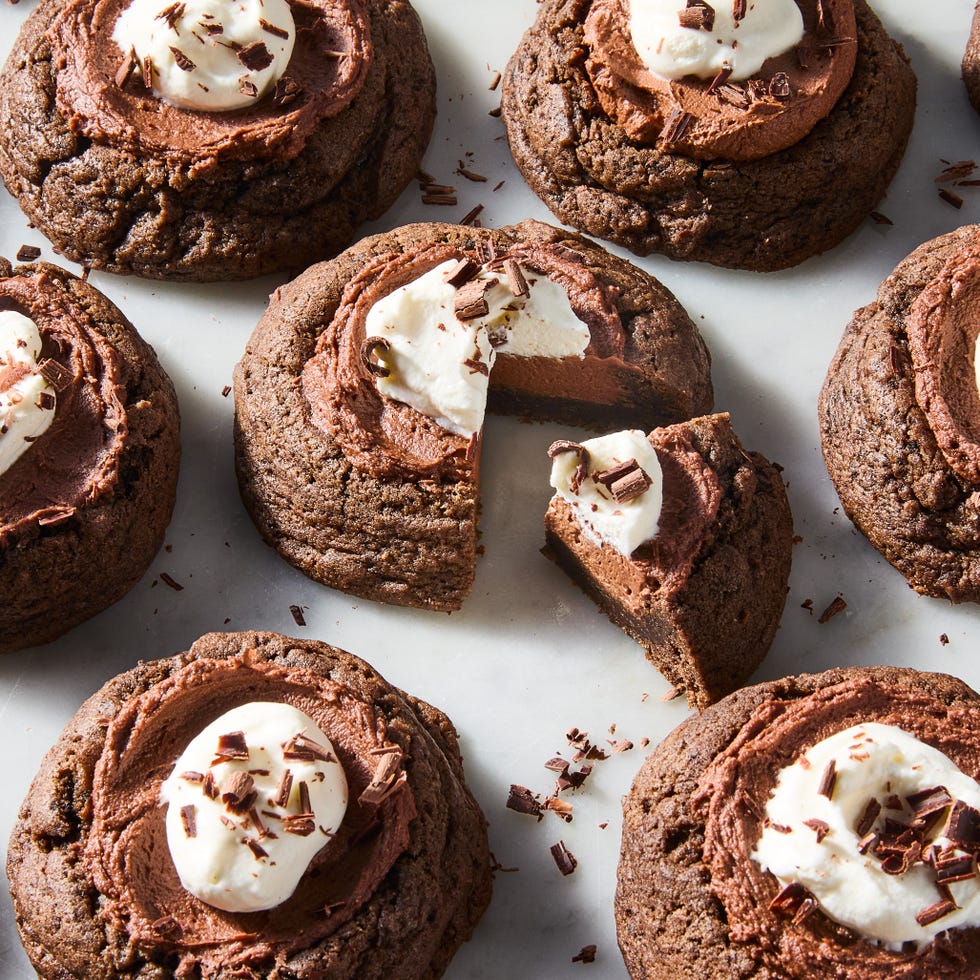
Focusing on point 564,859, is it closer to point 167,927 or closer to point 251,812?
point 251,812

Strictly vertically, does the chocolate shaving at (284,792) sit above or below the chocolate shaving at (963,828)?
below

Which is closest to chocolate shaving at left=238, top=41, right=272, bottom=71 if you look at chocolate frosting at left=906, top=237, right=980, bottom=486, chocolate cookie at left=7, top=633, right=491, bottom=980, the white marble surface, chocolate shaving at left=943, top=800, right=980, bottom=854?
the white marble surface

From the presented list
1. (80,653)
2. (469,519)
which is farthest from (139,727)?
(469,519)

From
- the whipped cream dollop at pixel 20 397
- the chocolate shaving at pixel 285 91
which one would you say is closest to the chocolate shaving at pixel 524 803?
the whipped cream dollop at pixel 20 397

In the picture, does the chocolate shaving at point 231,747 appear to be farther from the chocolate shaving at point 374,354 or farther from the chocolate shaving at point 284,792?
the chocolate shaving at point 374,354

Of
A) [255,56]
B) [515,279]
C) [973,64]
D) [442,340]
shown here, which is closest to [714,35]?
[515,279]
